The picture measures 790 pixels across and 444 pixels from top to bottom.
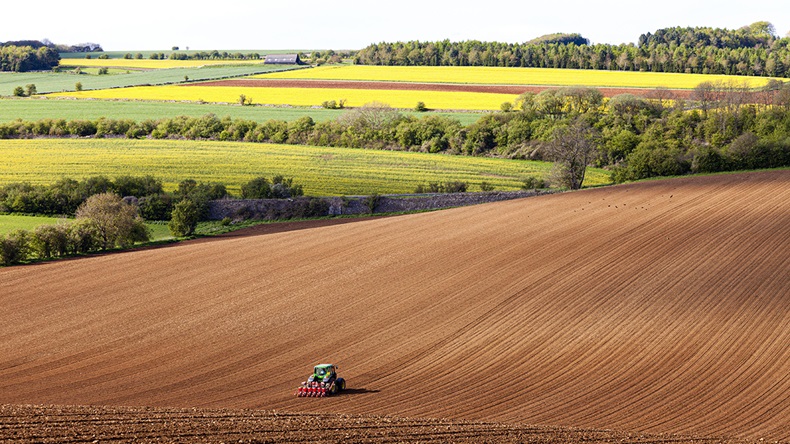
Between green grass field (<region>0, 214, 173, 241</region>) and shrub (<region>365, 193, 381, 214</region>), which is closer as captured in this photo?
green grass field (<region>0, 214, 173, 241</region>)

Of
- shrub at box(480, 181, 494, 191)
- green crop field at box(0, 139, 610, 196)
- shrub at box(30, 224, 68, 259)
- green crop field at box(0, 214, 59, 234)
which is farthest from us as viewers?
green crop field at box(0, 139, 610, 196)

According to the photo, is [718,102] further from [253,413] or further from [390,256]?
[253,413]

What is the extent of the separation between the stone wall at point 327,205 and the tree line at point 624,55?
84618 mm

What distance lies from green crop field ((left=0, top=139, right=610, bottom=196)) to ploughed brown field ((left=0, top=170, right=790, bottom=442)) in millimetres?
22386

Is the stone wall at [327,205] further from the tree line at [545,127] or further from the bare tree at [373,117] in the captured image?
the bare tree at [373,117]

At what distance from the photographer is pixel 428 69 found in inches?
6147

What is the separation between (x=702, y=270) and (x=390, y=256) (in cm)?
1419

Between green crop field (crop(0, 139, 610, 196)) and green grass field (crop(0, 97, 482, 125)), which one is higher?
green grass field (crop(0, 97, 482, 125))

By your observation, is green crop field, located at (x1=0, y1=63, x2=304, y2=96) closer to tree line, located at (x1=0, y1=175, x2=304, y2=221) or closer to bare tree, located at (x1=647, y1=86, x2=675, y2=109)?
tree line, located at (x1=0, y1=175, x2=304, y2=221)

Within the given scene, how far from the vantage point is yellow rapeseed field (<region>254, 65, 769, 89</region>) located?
122 meters

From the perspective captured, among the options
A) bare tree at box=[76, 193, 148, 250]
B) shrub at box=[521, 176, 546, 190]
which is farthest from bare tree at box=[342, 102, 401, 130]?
bare tree at box=[76, 193, 148, 250]

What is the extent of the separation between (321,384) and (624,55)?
131365 millimetres

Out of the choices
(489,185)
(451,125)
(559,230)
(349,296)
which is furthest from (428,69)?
(349,296)

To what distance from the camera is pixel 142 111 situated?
11206 centimetres
